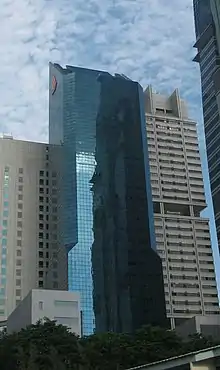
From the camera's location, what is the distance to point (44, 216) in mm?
110562

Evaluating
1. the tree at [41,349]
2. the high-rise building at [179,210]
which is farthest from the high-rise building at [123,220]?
the tree at [41,349]

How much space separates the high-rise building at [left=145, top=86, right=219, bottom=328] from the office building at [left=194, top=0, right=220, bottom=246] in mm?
29827

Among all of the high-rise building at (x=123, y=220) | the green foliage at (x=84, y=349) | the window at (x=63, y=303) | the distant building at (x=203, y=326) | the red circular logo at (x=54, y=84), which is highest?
the red circular logo at (x=54, y=84)

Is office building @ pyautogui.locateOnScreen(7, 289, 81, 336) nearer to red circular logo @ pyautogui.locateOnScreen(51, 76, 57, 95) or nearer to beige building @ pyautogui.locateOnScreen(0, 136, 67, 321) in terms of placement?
beige building @ pyautogui.locateOnScreen(0, 136, 67, 321)

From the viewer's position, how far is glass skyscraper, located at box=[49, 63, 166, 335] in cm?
9856

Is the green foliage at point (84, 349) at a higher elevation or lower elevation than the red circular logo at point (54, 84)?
lower

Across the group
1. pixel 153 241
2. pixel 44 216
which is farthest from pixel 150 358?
pixel 44 216

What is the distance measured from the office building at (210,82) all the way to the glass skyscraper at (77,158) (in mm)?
23807

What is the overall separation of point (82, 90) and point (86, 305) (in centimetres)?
4188

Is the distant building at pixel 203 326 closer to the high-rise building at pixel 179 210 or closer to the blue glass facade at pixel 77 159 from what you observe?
the blue glass facade at pixel 77 159

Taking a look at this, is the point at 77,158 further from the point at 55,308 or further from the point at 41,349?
the point at 41,349

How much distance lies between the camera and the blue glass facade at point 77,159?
98.4 m

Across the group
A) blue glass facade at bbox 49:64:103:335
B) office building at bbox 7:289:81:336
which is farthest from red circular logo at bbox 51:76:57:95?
office building at bbox 7:289:81:336

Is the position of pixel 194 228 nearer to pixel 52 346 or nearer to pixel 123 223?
pixel 123 223
